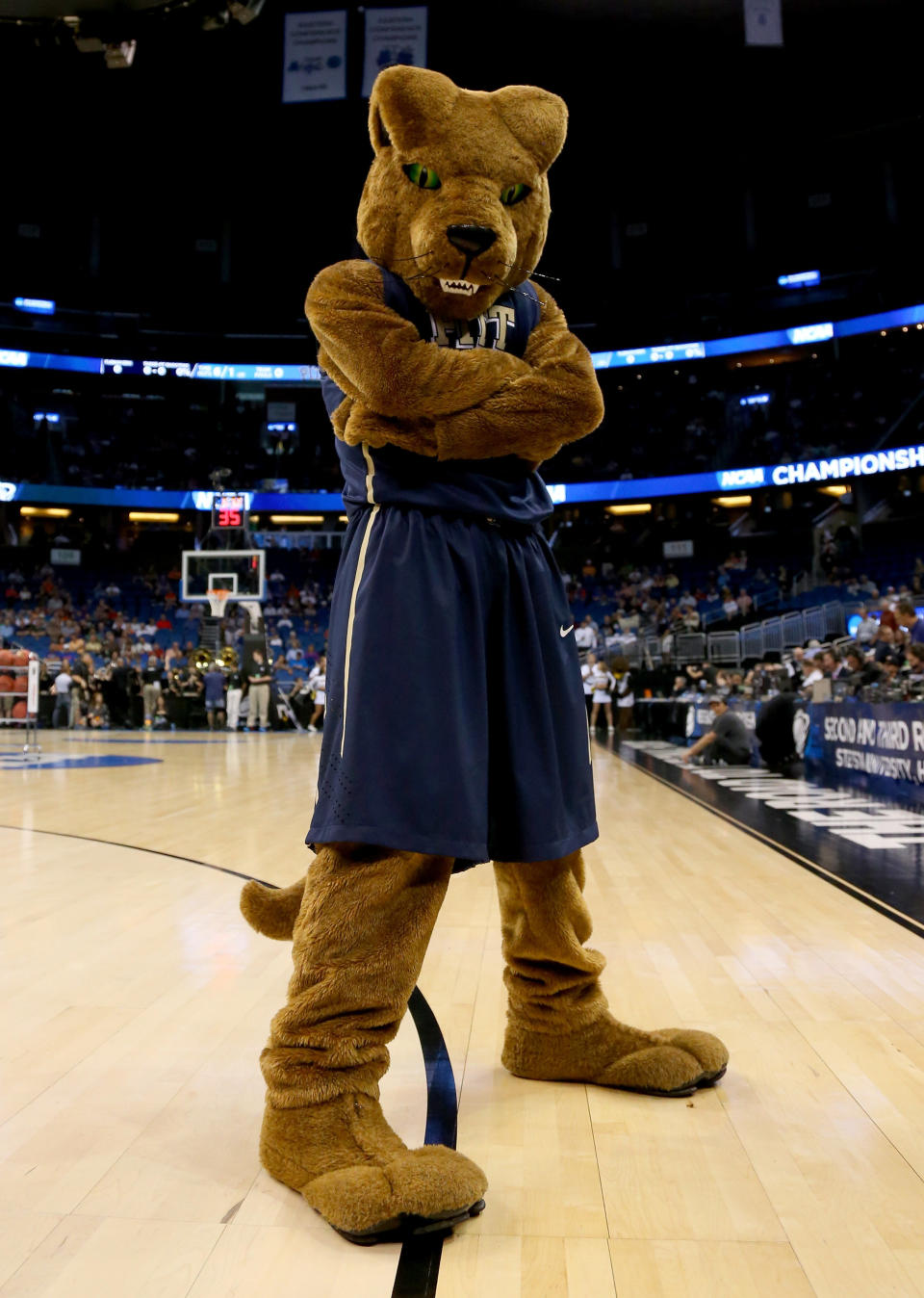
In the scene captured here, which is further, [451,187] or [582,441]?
[582,441]

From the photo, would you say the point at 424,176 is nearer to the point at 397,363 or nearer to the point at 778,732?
the point at 397,363

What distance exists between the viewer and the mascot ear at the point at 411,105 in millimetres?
1610

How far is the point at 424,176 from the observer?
5.31 ft

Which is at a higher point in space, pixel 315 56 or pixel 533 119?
pixel 315 56

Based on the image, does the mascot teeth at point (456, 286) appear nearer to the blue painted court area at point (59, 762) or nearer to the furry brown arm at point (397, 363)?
the furry brown arm at point (397, 363)

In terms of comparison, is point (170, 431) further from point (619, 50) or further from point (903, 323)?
point (903, 323)

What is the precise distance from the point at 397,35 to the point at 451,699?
1533cm

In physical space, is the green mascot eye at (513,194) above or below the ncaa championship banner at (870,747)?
above

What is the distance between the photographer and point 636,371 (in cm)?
2669

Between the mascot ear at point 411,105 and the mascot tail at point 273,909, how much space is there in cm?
124

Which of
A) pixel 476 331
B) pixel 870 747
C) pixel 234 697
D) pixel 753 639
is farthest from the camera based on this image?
pixel 753 639

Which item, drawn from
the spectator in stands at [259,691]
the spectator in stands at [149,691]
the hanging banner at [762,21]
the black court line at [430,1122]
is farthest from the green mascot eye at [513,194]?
the spectator in stands at [149,691]

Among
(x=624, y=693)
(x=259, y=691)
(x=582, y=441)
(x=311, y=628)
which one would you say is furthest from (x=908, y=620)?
(x=582, y=441)

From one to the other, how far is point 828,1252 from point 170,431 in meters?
28.9
